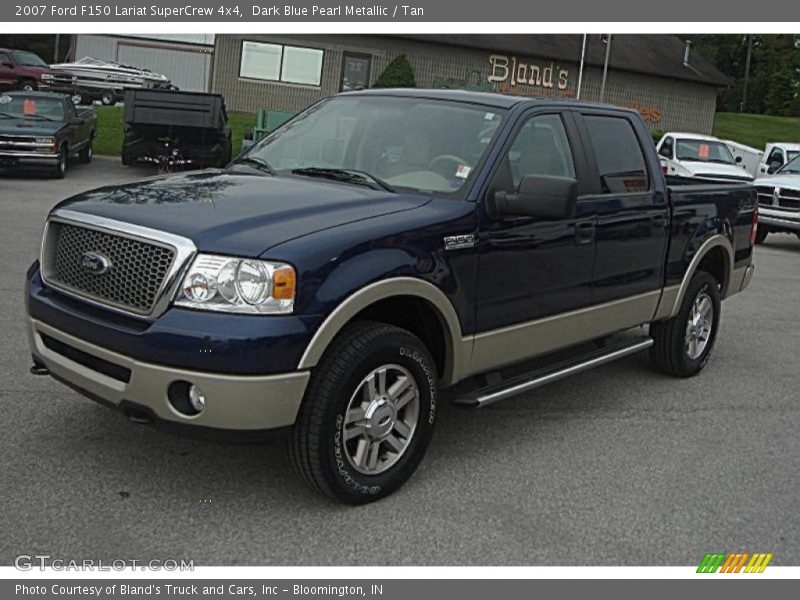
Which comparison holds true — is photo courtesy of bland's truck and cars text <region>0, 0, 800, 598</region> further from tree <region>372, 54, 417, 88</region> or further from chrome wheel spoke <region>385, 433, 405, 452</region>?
tree <region>372, 54, 417, 88</region>

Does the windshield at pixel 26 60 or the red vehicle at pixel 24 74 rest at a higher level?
the windshield at pixel 26 60

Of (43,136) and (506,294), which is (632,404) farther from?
(43,136)

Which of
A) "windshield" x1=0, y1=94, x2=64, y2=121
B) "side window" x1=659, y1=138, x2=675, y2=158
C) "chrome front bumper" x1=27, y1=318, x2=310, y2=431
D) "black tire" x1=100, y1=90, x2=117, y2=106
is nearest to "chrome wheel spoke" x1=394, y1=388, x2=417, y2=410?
"chrome front bumper" x1=27, y1=318, x2=310, y2=431

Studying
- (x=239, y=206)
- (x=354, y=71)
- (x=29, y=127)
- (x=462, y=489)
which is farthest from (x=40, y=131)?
(x=354, y=71)

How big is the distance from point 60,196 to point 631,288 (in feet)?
41.8

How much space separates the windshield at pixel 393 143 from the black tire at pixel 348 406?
0.94 meters

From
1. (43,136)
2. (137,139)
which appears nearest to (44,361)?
(43,136)

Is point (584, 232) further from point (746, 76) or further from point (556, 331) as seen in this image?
point (746, 76)

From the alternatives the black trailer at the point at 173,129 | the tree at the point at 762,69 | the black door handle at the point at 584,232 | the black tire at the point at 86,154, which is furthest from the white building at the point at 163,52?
the tree at the point at 762,69

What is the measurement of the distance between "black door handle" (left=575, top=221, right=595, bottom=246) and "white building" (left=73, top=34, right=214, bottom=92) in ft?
120

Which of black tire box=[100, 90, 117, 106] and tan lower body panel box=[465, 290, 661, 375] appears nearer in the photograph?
tan lower body panel box=[465, 290, 661, 375]

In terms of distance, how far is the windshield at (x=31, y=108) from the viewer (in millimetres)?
19203

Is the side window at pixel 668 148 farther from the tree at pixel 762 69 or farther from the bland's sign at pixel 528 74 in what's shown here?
the tree at pixel 762 69

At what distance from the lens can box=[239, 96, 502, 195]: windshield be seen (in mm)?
4949
